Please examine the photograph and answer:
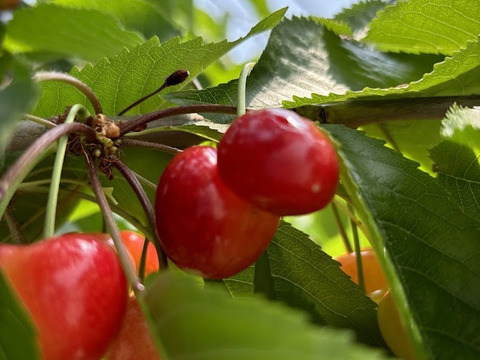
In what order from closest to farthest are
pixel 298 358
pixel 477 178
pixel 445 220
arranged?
1. pixel 298 358
2. pixel 445 220
3. pixel 477 178

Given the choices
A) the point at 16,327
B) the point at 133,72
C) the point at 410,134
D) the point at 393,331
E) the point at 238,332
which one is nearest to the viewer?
the point at 238,332

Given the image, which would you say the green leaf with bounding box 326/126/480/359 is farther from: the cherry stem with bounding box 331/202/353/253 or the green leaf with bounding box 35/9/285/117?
the cherry stem with bounding box 331/202/353/253

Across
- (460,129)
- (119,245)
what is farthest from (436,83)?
(119,245)

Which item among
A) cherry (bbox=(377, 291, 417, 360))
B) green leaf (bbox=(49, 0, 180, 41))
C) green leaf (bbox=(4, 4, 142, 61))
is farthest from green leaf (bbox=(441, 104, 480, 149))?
green leaf (bbox=(49, 0, 180, 41))

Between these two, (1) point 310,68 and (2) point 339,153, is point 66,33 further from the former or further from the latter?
(2) point 339,153

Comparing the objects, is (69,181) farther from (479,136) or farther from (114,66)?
(479,136)

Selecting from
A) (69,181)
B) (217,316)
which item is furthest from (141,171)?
(217,316)

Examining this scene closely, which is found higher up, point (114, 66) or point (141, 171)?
point (114, 66)

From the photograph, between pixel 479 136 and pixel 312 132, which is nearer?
pixel 312 132
